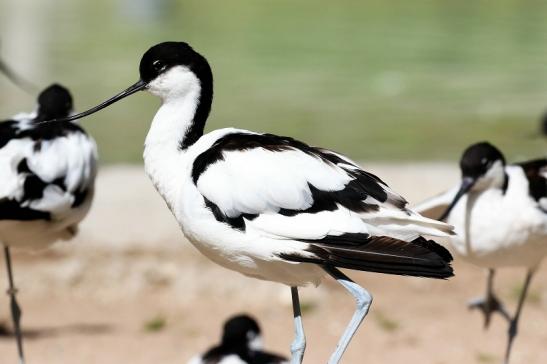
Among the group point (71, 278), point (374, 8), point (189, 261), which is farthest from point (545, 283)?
point (374, 8)

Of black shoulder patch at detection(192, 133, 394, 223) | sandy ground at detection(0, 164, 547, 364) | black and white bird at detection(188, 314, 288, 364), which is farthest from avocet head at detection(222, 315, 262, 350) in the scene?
black shoulder patch at detection(192, 133, 394, 223)

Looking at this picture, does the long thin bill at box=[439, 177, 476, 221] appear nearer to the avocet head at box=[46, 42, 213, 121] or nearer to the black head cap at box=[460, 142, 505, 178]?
the black head cap at box=[460, 142, 505, 178]

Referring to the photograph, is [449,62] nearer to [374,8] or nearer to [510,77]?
[510,77]

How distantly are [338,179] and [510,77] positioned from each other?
9.13m

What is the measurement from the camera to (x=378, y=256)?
3270 mm

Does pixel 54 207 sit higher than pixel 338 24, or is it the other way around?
pixel 54 207

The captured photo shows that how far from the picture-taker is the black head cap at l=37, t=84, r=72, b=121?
198 inches

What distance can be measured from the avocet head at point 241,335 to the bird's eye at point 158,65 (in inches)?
53.1

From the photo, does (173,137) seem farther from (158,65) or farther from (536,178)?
(536,178)

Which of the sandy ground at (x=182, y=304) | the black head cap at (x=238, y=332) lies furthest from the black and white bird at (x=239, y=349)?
the sandy ground at (x=182, y=304)

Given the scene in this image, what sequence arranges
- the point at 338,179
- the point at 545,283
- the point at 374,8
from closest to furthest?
the point at 338,179 < the point at 545,283 < the point at 374,8

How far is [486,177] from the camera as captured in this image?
477 centimetres

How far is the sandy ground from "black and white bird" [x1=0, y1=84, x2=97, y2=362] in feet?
2.23

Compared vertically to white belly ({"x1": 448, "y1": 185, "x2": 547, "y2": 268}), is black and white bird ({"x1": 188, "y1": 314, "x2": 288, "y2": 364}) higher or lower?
lower
